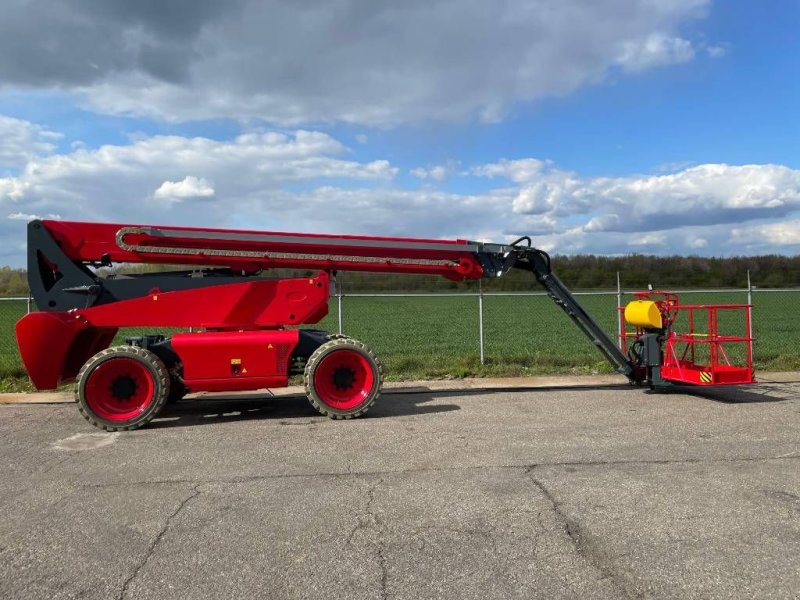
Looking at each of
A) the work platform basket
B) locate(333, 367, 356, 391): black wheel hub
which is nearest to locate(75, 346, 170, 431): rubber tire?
locate(333, 367, 356, 391): black wheel hub

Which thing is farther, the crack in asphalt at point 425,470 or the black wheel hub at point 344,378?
the black wheel hub at point 344,378

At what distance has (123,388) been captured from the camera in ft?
26.7

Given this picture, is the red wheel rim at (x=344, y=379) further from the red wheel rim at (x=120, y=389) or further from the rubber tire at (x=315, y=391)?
the red wheel rim at (x=120, y=389)

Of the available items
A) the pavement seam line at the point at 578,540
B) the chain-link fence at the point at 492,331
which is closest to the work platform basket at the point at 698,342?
the chain-link fence at the point at 492,331

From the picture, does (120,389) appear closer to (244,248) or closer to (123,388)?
(123,388)

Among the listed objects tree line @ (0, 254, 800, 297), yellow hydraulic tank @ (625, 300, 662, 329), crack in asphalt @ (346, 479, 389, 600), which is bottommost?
crack in asphalt @ (346, 479, 389, 600)

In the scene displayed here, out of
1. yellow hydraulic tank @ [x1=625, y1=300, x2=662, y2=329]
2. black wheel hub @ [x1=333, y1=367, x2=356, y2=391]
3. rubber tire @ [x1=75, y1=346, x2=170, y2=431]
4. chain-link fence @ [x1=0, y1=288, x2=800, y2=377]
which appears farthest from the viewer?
chain-link fence @ [x1=0, y1=288, x2=800, y2=377]

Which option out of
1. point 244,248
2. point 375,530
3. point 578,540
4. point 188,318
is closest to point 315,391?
point 188,318

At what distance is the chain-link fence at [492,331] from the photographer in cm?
1291

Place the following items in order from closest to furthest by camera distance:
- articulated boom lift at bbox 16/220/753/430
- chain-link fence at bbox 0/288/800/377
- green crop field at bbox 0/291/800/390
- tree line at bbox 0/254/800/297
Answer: articulated boom lift at bbox 16/220/753/430
green crop field at bbox 0/291/800/390
chain-link fence at bbox 0/288/800/377
tree line at bbox 0/254/800/297

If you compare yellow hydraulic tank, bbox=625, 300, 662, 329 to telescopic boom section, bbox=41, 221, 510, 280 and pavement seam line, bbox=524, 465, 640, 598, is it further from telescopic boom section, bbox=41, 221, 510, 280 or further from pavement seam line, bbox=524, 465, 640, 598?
pavement seam line, bbox=524, 465, 640, 598

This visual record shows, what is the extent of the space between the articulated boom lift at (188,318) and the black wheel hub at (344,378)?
0.5 inches

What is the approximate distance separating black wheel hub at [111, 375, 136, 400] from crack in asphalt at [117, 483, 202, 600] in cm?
302

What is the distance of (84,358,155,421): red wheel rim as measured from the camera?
7965mm
